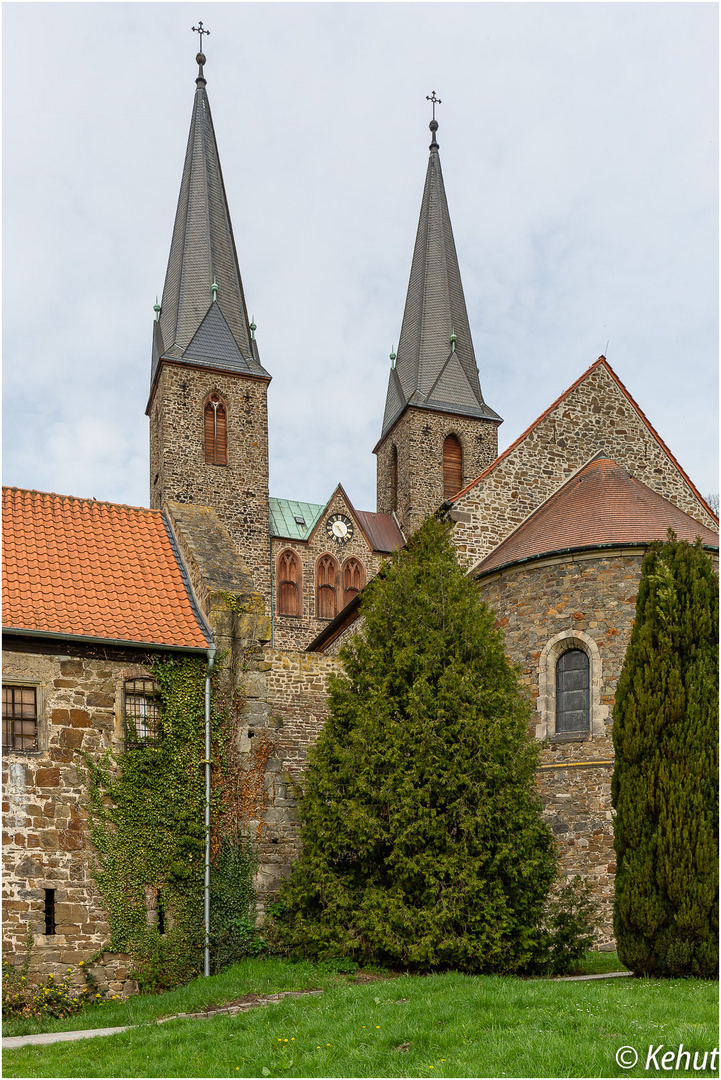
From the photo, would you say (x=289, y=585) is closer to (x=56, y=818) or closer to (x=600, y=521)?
(x=600, y=521)

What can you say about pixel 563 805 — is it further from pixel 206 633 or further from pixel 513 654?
pixel 206 633

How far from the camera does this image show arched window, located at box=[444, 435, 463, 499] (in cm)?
4331

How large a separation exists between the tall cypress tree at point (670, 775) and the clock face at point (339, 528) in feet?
102

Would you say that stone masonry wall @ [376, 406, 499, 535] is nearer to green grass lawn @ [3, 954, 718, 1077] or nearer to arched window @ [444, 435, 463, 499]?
arched window @ [444, 435, 463, 499]

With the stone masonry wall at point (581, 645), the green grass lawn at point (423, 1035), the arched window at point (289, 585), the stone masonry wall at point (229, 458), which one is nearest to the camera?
the green grass lawn at point (423, 1035)

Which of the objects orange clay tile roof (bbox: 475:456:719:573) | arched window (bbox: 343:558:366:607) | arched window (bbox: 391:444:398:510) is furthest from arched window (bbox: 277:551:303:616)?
orange clay tile roof (bbox: 475:456:719:573)

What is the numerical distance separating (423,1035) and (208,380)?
32.9m

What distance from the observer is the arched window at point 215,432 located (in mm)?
37812

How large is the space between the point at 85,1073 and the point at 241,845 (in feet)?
16.8

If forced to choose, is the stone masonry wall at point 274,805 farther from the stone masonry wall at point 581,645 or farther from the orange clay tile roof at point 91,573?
the stone masonry wall at point 581,645

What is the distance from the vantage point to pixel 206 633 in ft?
46.5

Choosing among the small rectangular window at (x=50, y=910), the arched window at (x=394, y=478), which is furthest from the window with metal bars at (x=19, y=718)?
the arched window at (x=394, y=478)

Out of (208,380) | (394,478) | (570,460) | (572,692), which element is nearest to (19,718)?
(572,692)

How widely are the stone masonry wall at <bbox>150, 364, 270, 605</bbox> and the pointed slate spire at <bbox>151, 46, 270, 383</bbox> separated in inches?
35.6
